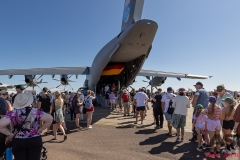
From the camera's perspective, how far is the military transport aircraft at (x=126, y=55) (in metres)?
11.4

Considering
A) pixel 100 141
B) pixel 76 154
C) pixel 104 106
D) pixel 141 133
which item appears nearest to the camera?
pixel 76 154

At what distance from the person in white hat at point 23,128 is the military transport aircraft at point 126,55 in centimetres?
866

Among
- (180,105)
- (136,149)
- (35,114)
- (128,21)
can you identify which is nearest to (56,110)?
(136,149)

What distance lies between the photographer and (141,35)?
11469mm

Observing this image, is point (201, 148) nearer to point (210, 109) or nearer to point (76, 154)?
point (210, 109)

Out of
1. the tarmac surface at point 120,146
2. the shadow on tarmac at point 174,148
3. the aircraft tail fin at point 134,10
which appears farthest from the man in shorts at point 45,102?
the aircraft tail fin at point 134,10

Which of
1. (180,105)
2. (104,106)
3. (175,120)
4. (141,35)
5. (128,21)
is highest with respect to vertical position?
(128,21)

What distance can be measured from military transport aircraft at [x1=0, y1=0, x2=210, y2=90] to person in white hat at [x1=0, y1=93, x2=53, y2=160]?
8664 mm

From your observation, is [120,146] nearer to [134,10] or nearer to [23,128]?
[23,128]

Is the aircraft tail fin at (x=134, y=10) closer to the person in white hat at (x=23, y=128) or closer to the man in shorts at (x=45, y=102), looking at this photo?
the man in shorts at (x=45, y=102)

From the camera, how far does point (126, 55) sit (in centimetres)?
1425

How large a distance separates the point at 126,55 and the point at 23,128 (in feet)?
38.6

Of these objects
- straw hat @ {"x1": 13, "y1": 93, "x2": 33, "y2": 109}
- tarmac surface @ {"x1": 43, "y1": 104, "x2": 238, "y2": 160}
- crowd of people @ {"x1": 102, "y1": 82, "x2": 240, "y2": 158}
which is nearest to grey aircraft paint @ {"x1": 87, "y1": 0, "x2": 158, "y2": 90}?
crowd of people @ {"x1": 102, "y1": 82, "x2": 240, "y2": 158}

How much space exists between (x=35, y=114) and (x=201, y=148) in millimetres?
4507
